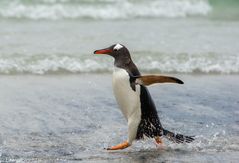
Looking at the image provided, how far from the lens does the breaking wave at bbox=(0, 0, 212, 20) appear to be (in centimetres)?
1248

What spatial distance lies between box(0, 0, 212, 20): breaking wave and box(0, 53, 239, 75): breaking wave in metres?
3.95

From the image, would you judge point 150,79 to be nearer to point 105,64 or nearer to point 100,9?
point 105,64

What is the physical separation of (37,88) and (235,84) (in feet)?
7.78

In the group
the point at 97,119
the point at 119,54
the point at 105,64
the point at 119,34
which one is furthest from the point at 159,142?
the point at 119,34

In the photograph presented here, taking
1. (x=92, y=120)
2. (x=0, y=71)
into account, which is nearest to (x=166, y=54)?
(x=0, y=71)

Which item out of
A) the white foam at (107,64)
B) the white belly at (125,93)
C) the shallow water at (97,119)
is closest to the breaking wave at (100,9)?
the white foam at (107,64)

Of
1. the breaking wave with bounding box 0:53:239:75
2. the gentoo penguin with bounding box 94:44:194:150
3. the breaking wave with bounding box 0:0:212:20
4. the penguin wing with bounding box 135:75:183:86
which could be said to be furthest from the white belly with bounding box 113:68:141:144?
the breaking wave with bounding box 0:0:212:20

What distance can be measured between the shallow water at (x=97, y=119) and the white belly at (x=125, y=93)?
33 cm

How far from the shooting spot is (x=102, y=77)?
773 cm

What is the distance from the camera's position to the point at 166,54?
29.4 feet

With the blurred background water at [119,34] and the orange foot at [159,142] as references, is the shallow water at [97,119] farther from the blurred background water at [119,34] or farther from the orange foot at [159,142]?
the blurred background water at [119,34]

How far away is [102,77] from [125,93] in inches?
117

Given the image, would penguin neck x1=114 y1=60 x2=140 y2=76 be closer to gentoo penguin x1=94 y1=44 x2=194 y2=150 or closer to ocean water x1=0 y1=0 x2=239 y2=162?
gentoo penguin x1=94 y1=44 x2=194 y2=150

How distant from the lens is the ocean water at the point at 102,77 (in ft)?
16.1
